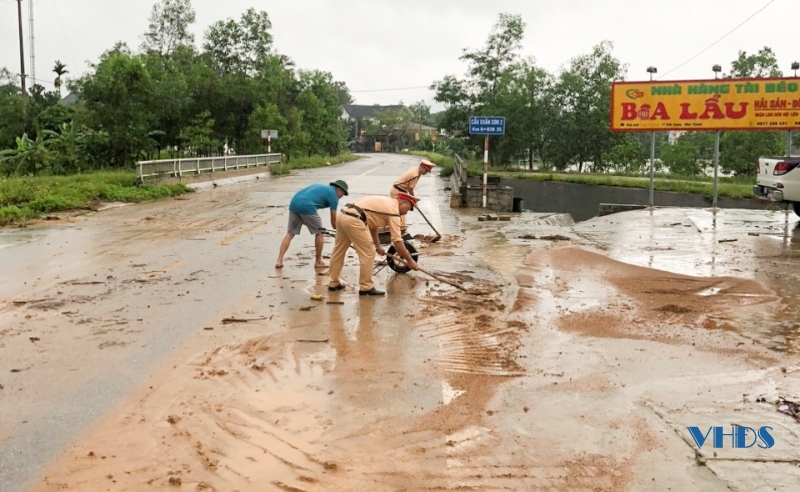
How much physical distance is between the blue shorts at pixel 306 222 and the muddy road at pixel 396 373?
550 millimetres

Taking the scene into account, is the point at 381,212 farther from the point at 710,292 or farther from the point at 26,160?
the point at 26,160

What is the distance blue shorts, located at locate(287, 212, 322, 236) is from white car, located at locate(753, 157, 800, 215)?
9.31 m

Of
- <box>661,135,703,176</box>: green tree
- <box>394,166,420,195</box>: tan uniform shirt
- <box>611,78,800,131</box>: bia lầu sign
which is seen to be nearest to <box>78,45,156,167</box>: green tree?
<box>611,78,800,131</box>: bia lầu sign

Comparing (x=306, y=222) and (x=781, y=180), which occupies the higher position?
(x=781, y=180)

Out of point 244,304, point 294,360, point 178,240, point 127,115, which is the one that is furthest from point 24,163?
point 294,360

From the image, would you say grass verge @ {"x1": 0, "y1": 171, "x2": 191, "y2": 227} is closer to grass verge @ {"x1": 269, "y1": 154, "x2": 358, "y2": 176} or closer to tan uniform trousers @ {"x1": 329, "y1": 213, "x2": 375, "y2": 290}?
tan uniform trousers @ {"x1": 329, "y1": 213, "x2": 375, "y2": 290}

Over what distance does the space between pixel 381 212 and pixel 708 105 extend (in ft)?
42.5

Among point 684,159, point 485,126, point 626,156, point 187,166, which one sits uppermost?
point 485,126

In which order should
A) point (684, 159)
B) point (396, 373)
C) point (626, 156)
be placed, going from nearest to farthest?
point (396, 373) < point (684, 159) < point (626, 156)

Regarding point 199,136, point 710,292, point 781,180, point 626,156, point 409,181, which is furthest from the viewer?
point 199,136

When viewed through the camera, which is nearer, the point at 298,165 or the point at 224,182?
A: the point at 224,182

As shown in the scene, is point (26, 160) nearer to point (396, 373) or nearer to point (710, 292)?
point (710, 292)

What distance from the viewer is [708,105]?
1802 centimetres

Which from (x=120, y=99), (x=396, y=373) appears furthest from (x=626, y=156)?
(x=396, y=373)
